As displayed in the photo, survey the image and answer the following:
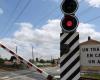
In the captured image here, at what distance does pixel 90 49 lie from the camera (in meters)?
6.82

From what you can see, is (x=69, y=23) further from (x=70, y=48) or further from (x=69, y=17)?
(x=70, y=48)

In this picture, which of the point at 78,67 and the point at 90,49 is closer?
the point at 90,49

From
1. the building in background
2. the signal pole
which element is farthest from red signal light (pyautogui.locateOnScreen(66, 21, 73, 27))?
the building in background

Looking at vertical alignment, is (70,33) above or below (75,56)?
above

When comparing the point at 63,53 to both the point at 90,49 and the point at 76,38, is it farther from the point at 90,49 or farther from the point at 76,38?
the point at 90,49

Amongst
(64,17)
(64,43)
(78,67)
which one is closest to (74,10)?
(64,17)

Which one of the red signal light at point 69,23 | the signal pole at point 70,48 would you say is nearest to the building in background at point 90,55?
the signal pole at point 70,48

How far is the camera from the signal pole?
7.59 metres

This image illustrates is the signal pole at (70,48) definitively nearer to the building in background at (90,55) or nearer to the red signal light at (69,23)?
the red signal light at (69,23)

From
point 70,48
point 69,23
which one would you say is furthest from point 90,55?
point 69,23

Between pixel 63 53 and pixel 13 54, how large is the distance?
3.45 feet

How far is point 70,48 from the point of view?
7.65 m

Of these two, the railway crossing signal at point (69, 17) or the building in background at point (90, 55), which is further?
the railway crossing signal at point (69, 17)

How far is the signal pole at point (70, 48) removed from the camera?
759 centimetres
